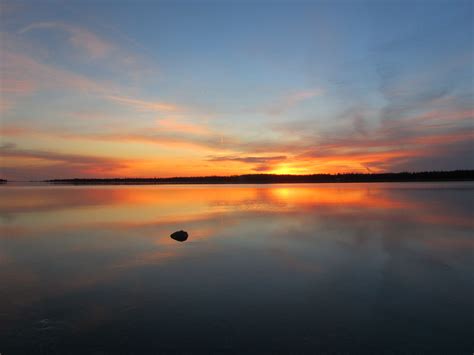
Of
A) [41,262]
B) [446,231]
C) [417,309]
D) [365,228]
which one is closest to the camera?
[417,309]

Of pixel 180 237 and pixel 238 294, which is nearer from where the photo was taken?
pixel 238 294

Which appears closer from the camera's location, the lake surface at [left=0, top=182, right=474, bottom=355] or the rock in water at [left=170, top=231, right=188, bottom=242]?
the lake surface at [left=0, top=182, right=474, bottom=355]

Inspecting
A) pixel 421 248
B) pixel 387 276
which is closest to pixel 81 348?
pixel 387 276

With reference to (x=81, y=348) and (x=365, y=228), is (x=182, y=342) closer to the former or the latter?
(x=81, y=348)

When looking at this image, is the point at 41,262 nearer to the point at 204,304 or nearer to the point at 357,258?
the point at 204,304

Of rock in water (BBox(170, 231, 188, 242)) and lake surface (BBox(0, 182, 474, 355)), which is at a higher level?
rock in water (BBox(170, 231, 188, 242))

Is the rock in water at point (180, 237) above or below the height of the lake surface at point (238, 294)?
above

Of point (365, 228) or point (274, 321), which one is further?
point (365, 228)

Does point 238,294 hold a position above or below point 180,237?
below

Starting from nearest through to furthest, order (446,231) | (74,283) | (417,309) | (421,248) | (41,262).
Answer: (417,309) < (74,283) < (41,262) < (421,248) < (446,231)

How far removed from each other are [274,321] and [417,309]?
3313mm

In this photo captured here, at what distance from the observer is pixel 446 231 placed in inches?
662

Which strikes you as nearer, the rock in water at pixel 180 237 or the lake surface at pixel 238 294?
the lake surface at pixel 238 294

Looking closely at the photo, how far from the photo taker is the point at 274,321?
6.50 meters
